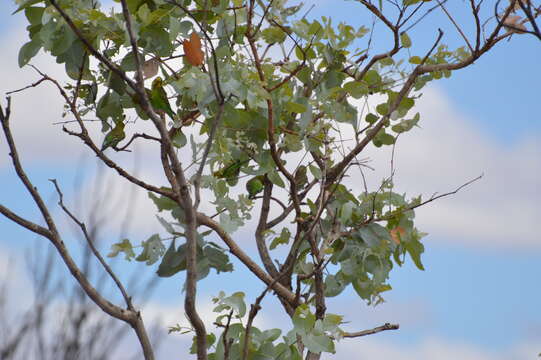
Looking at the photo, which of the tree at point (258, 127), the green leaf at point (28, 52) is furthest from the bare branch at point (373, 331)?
the green leaf at point (28, 52)

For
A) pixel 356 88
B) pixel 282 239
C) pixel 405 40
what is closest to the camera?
pixel 356 88

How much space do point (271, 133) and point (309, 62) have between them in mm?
301

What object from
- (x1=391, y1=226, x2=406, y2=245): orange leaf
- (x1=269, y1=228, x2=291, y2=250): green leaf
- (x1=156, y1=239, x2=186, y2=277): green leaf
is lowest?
(x1=156, y1=239, x2=186, y2=277): green leaf

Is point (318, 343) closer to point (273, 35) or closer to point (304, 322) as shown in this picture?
point (304, 322)

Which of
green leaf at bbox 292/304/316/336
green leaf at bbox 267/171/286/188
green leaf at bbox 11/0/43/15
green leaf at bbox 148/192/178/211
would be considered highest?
green leaf at bbox 11/0/43/15

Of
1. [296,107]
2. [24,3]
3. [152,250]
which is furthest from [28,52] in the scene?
[296,107]

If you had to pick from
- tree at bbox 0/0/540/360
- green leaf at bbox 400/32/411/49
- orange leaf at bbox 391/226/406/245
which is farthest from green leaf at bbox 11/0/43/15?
orange leaf at bbox 391/226/406/245

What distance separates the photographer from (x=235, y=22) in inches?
77.7

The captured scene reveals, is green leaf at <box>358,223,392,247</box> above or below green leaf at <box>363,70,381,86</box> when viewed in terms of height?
below

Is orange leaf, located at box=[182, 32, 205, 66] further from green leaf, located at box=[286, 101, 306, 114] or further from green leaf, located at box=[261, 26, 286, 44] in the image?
green leaf, located at box=[261, 26, 286, 44]

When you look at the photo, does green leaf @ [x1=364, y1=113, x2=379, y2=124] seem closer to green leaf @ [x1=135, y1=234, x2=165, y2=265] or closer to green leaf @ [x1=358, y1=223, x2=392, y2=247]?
green leaf @ [x1=358, y1=223, x2=392, y2=247]

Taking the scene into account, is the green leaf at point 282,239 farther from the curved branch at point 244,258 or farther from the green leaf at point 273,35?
the green leaf at point 273,35

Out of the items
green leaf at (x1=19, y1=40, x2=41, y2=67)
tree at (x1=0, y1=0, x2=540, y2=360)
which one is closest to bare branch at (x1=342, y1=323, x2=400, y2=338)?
tree at (x1=0, y1=0, x2=540, y2=360)

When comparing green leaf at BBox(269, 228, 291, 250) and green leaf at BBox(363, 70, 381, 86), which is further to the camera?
green leaf at BBox(269, 228, 291, 250)
